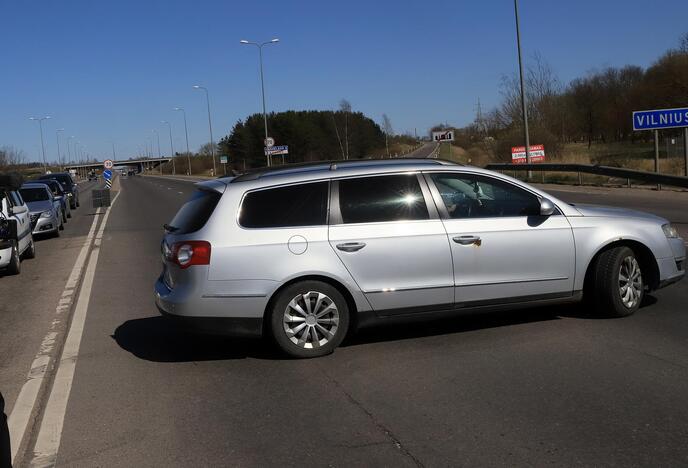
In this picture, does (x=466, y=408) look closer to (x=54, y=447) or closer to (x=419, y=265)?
(x=419, y=265)

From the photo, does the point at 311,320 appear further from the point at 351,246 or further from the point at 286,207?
the point at 286,207

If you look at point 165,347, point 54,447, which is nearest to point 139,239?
point 165,347

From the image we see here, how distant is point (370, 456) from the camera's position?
3.95 meters

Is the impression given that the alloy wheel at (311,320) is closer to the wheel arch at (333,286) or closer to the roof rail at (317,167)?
the wheel arch at (333,286)

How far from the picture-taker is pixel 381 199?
19.9 feet

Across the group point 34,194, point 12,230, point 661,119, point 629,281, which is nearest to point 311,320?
point 629,281

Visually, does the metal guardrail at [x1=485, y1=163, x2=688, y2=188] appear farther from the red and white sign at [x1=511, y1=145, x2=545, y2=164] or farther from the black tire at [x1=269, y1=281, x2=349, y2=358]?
the black tire at [x1=269, y1=281, x2=349, y2=358]

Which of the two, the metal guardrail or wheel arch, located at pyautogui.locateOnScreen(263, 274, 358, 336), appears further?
the metal guardrail

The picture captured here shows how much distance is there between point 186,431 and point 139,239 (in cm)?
1312

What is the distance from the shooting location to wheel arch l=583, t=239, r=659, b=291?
652cm

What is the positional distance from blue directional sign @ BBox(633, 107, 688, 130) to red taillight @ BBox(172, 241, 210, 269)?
22561 mm

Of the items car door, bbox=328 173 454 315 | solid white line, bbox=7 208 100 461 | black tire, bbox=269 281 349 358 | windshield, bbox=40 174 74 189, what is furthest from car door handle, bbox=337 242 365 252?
windshield, bbox=40 174 74 189

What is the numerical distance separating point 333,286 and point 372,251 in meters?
0.45

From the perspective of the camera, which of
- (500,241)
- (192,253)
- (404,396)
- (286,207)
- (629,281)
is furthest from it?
(629,281)
